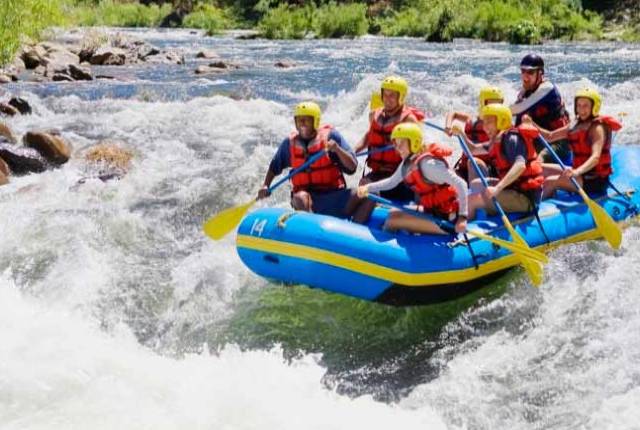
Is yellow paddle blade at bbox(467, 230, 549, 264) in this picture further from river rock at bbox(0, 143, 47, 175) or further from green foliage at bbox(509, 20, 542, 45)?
green foliage at bbox(509, 20, 542, 45)

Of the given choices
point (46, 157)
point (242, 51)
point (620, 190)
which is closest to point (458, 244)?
point (620, 190)

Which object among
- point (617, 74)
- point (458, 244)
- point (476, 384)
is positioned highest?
point (458, 244)

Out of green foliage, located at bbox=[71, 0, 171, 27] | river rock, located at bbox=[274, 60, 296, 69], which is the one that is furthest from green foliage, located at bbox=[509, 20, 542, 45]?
green foliage, located at bbox=[71, 0, 171, 27]

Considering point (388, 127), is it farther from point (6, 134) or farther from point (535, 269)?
point (6, 134)

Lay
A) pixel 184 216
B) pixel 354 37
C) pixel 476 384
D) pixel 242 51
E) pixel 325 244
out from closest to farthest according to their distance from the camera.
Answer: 1. pixel 476 384
2. pixel 325 244
3. pixel 184 216
4. pixel 242 51
5. pixel 354 37

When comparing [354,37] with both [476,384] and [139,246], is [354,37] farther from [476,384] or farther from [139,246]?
[476,384]

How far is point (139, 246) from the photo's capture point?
24.2 feet

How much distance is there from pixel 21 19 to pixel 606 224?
385 inches

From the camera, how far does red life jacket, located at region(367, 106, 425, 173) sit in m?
6.58

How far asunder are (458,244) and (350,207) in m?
0.90

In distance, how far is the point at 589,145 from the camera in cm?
691

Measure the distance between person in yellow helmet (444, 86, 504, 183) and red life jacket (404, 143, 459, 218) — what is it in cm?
64

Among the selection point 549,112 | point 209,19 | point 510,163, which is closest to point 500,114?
point 510,163

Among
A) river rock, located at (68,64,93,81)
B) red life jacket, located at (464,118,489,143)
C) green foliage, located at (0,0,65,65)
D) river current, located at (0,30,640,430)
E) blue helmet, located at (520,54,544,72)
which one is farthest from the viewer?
river rock, located at (68,64,93,81)
